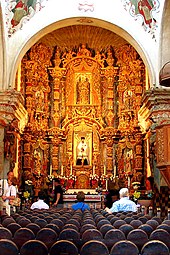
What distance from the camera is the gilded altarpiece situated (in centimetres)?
1995

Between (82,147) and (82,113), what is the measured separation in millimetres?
1620

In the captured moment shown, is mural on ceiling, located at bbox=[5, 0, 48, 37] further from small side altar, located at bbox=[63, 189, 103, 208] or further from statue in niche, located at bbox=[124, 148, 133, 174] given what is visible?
statue in niche, located at bbox=[124, 148, 133, 174]

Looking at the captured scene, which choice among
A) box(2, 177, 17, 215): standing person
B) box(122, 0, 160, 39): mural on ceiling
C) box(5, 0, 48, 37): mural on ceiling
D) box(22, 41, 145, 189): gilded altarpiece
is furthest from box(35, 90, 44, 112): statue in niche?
box(2, 177, 17, 215): standing person

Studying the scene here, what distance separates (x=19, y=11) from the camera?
15.5 metres

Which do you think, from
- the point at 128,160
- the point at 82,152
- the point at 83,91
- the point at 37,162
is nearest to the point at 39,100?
the point at 83,91

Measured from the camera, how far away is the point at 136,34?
620 inches

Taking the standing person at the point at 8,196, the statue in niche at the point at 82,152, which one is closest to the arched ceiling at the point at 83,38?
the statue in niche at the point at 82,152

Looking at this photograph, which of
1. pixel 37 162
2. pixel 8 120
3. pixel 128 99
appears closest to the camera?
pixel 8 120

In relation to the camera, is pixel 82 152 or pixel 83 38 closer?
pixel 82 152

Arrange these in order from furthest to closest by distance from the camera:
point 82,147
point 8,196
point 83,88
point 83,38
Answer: point 83,88 → point 83,38 → point 82,147 → point 8,196

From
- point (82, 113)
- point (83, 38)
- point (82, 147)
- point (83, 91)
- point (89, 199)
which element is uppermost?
point (83, 38)

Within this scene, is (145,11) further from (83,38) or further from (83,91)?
(83,91)

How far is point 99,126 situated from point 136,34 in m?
6.16

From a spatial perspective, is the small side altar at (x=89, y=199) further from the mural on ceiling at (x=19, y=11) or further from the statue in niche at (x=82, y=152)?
the mural on ceiling at (x=19, y=11)
